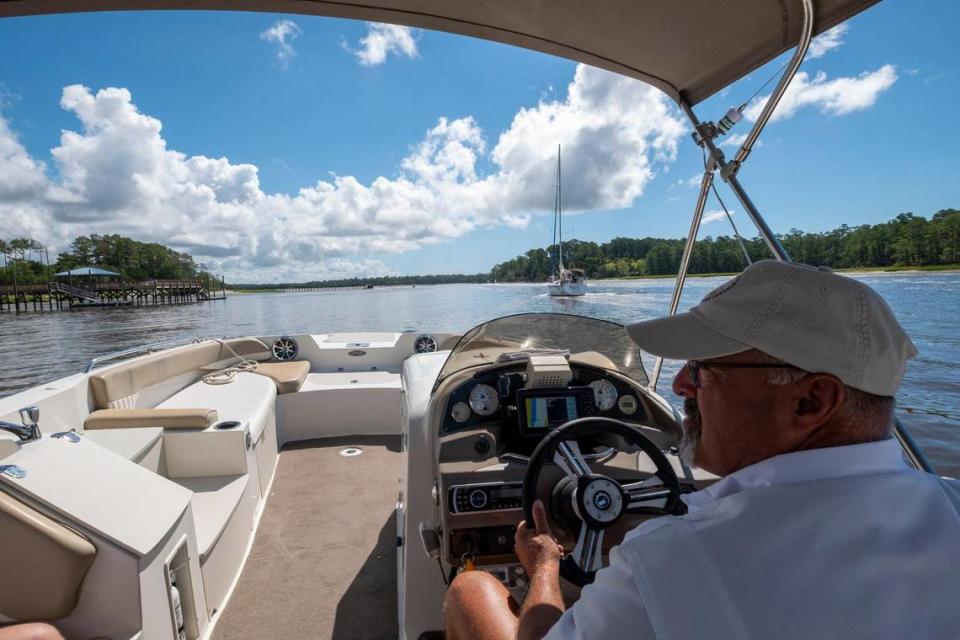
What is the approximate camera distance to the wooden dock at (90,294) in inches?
1908

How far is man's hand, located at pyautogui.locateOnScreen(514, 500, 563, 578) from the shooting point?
1202 mm

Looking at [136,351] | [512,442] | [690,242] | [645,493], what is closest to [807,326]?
[645,493]

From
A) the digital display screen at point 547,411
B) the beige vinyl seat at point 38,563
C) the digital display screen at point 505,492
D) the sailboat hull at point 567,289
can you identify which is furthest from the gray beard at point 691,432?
the sailboat hull at point 567,289

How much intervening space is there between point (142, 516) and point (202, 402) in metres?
2.71

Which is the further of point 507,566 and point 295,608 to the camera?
point 295,608

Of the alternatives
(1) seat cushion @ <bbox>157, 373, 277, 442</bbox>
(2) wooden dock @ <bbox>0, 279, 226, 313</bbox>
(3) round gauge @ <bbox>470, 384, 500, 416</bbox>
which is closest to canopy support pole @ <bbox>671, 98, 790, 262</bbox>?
(3) round gauge @ <bbox>470, 384, 500, 416</bbox>

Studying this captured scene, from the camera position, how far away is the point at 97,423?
3102 millimetres

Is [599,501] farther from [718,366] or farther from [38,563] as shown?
[38,563]

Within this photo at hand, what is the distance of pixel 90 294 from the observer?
51.4 metres

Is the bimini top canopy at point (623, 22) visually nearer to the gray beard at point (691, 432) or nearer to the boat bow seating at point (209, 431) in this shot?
the gray beard at point (691, 432)

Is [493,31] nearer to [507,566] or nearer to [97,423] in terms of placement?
[507,566]

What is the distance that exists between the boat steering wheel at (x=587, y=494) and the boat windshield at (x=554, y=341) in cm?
62

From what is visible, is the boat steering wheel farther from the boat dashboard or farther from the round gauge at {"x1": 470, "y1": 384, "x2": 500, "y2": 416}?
the round gauge at {"x1": 470, "y1": 384, "x2": 500, "y2": 416}

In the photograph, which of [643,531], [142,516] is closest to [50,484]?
[142,516]
